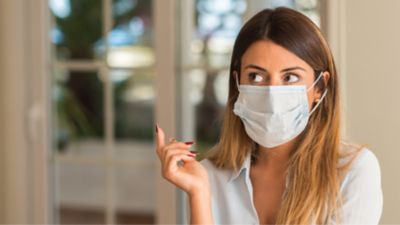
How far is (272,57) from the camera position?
1716 millimetres

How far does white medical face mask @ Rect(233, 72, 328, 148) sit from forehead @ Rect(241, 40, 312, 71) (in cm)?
6

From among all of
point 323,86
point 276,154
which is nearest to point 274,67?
point 323,86

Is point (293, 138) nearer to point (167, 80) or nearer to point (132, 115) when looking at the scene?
point (167, 80)

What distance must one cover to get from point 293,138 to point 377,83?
0.53 meters

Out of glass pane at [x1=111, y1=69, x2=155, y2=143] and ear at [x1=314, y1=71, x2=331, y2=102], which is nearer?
ear at [x1=314, y1=71, x2=331, y2=102]

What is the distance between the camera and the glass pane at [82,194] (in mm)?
3842

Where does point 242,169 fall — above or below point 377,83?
below

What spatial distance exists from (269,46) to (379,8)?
630 mm

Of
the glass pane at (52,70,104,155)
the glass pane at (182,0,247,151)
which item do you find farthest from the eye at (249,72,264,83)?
the glass pane at (52,70,104,155)

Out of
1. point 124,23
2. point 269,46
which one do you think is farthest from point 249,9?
point 124,23

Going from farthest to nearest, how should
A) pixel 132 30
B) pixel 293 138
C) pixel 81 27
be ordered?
1. pixel 81 27
2. pixel 132 30
3. pixel 293 138

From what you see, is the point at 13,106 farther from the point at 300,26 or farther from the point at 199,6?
the point at 300,26

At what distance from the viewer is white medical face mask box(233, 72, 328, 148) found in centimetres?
173

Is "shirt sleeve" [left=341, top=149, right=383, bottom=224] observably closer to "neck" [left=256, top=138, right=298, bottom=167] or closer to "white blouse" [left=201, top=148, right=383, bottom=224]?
"white blouse" [left=201, top=148, right=383, bottom=224]
